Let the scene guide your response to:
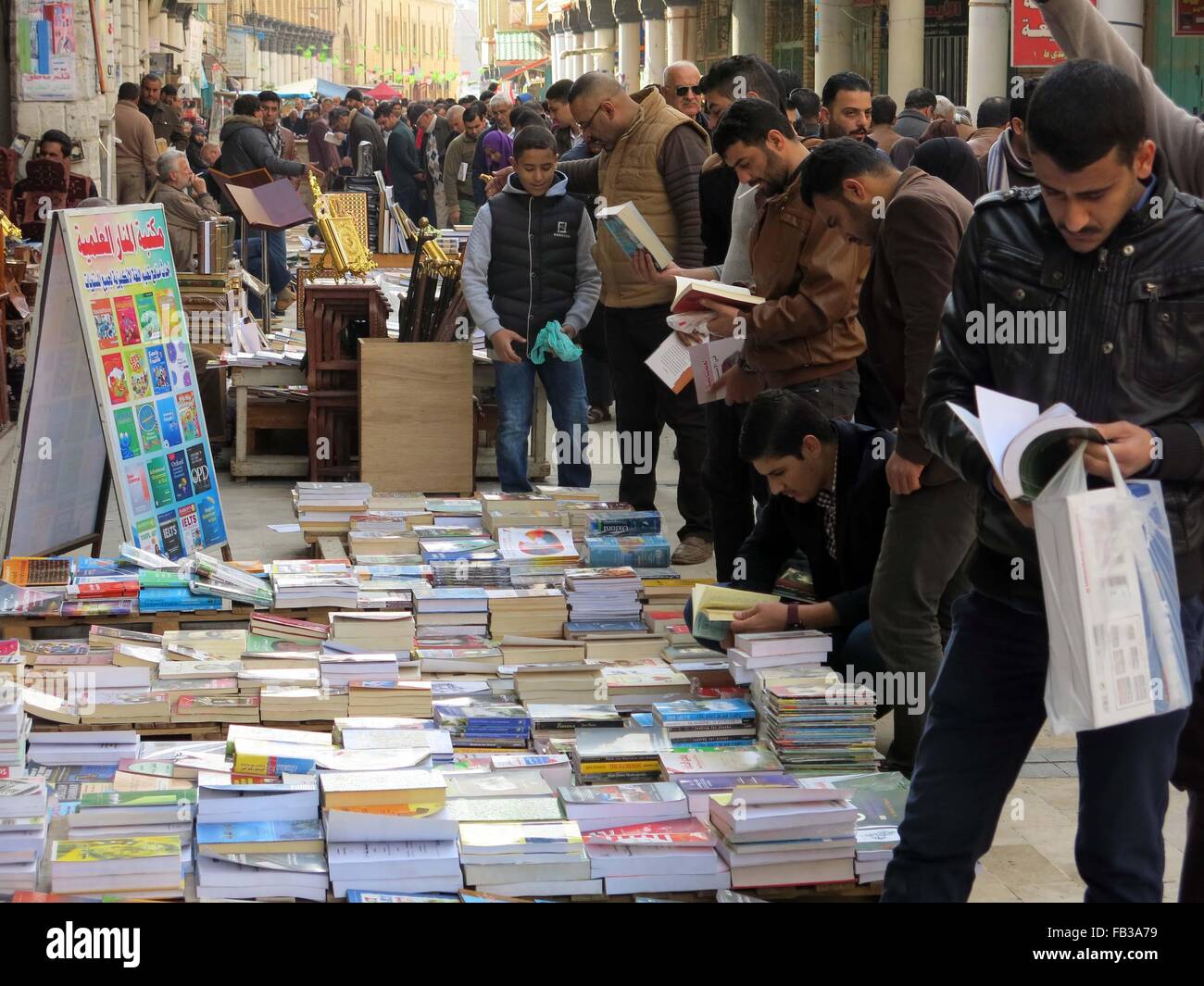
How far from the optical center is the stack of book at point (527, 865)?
361cm

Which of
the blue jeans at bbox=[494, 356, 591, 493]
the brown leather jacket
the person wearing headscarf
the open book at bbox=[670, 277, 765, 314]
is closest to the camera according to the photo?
the brown leather jacket

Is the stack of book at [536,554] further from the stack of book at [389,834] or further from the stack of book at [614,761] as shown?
the stack of book at [389,834]

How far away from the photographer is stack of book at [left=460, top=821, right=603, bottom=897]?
361cm

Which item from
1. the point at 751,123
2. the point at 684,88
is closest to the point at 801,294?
the point at 751,123

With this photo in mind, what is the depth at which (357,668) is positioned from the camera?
480cm

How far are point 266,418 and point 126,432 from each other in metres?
2.53

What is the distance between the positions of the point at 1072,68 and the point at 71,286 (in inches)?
166

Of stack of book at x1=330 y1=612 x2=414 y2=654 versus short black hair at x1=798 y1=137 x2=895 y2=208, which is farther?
stack of book at x1=330 y1=612 x2=414 y2=654

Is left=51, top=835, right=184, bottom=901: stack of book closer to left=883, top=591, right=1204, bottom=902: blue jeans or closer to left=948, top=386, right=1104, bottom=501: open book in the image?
left=883, top=591, right=1204, bottom=902: blue jeans

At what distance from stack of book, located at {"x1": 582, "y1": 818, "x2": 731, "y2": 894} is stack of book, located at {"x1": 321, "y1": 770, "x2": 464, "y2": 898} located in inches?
12.9

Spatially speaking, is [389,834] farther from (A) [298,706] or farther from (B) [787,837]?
(A) [298,706]

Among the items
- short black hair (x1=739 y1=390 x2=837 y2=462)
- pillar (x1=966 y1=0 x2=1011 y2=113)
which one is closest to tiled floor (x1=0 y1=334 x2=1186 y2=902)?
short black hair (x1=739 y1=390 x2=837 y2=462)

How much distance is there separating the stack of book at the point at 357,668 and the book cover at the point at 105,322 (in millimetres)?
1717

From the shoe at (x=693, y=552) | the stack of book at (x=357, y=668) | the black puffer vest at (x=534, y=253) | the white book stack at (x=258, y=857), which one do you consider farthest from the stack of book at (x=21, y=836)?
the black puffer vest at (x=534, y=253)
